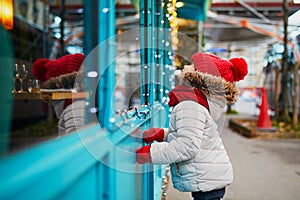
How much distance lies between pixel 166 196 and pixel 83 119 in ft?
7.57

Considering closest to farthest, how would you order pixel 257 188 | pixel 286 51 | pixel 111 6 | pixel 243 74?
pixel 111 6
pixel 243 74
pixel 257 188
pixel 286 51

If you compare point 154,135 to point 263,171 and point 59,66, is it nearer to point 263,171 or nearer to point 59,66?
point 59,66

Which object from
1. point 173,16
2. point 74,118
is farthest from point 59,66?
point 173,16

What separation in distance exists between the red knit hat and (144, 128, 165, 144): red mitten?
1.23ft

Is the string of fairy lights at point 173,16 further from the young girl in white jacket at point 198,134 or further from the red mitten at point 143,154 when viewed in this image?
the red mitten at point 143,154

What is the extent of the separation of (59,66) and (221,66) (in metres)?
0.81

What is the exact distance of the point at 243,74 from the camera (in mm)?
1801

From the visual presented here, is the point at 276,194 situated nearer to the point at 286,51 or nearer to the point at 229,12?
the point at 286,51

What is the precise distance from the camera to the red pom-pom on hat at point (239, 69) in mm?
1778

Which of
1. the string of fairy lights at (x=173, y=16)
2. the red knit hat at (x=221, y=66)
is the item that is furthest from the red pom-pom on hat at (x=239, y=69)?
the string of fairy lights at (x=173, y=16)

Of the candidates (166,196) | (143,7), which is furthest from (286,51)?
(143,7)

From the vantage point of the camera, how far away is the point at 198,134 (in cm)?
145

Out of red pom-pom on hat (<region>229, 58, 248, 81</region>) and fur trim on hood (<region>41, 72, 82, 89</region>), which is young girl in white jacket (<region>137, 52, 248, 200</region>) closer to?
red pom-pom on hat (<region>229, 58, 248, 81</region>)

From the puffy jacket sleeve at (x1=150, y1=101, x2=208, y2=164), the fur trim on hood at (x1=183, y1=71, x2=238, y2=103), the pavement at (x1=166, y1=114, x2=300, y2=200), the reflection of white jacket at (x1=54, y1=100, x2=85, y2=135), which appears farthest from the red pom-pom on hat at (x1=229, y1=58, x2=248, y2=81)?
the pavement at (x1=166, y1=114, x2=300, y2=200)
